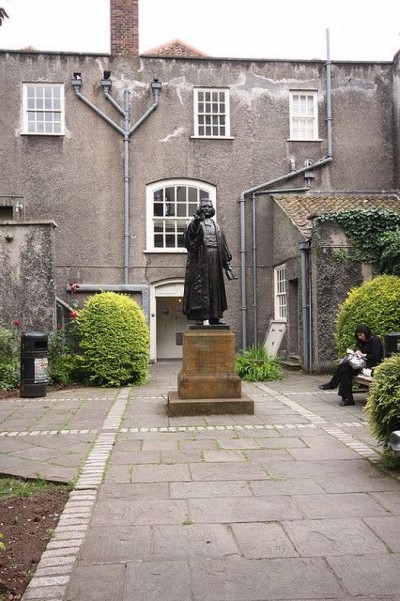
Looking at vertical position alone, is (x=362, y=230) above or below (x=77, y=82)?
below

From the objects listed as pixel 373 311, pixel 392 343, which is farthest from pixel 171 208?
pixel 392 343

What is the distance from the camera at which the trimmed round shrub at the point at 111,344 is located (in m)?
11.8

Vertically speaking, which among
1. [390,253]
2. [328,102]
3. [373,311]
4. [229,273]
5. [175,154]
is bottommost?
[373,311]

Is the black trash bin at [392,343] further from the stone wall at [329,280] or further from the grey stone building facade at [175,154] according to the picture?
the grey stone building facade at [175,154]

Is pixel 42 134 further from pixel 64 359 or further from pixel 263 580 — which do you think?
→ pixel 263 580

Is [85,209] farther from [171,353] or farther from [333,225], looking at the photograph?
[333,225]

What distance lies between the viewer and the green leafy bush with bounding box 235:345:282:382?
42.8 feet

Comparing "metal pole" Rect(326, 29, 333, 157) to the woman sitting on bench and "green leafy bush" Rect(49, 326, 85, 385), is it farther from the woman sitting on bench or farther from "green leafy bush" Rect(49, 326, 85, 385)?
"green leafy bush" Rect(49, 326, 85, 385)

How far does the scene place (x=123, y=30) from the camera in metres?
18.3

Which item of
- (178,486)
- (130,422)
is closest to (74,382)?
(130,422)

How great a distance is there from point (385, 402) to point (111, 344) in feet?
23.8

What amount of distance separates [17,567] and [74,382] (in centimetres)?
896

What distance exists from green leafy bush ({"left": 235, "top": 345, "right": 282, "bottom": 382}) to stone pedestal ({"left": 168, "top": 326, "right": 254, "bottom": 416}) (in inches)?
171

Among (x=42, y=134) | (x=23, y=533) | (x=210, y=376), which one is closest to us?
(x=23, y=533)
